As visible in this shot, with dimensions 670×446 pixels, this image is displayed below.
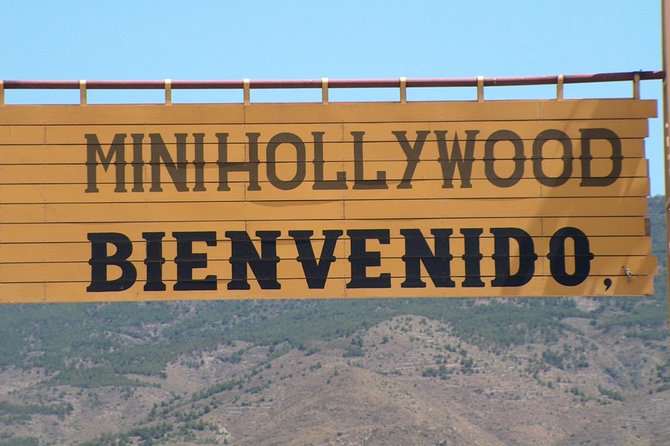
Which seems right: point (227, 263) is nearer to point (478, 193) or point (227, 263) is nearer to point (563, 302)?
point (478, 193)

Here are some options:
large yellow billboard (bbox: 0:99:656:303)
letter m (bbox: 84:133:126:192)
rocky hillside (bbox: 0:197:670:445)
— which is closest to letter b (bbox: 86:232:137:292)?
large yellow billboard (bbox: 0:99:656:303)

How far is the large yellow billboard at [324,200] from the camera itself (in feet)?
43.4

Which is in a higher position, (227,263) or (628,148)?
(628,148)

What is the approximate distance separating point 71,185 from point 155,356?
362 feet

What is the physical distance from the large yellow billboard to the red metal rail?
9.9 inches

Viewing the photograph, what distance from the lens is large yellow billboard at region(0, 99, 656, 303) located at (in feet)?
43.4

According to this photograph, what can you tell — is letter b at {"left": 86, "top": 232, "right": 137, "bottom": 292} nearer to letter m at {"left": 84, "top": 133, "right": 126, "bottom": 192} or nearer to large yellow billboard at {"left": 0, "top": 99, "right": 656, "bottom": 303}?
large yellow billboard at {"left": 0, "top": 99, "right": 656, "bottom": 303}

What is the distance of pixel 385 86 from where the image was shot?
1334 centimetres

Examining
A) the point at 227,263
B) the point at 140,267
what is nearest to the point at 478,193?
the point at 227,263

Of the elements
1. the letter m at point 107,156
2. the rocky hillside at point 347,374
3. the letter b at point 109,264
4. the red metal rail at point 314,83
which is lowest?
the rocky hillside at point 347,374

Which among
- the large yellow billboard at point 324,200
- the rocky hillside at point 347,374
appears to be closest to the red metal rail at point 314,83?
the large yellow billboard at point 324,200

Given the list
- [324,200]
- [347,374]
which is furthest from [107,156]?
[347,374]

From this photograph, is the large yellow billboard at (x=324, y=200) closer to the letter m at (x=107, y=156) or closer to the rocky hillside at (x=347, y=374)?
the letter m at (x=107, y=156)

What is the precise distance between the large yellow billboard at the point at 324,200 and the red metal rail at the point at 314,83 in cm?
25
